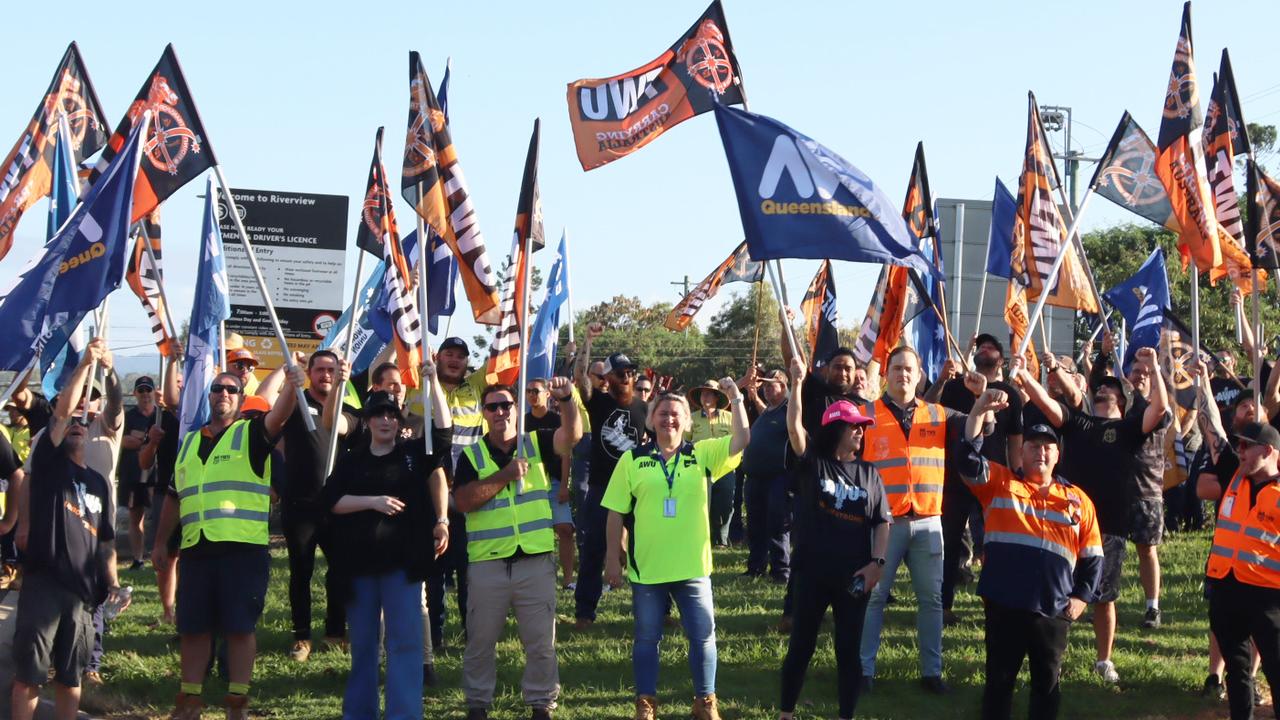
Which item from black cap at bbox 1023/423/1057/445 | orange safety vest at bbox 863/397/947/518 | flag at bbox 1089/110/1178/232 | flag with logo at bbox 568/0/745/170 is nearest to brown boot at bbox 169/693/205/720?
flag with logo at bbox 568/0/745/170

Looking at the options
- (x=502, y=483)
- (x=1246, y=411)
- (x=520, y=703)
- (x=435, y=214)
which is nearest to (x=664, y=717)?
(x=520, y=703)

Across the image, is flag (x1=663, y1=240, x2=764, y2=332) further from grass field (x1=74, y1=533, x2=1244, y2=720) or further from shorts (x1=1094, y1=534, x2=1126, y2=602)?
shorts (x1=1094, y1=534, x2=1126, y2=602)

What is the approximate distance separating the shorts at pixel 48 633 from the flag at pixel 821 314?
626cm

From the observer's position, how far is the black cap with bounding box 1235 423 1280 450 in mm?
7984

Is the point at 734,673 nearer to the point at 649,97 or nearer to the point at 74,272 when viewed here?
the point at 649,97

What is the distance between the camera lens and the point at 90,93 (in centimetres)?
1138

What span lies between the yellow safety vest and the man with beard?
302cm

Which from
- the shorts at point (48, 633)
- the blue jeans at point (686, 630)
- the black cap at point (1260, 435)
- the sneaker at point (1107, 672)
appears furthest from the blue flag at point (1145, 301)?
the shorts at point (48, 633)

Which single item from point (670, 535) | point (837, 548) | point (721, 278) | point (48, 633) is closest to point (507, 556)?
point (670, 535)

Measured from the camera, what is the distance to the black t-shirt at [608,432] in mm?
11172

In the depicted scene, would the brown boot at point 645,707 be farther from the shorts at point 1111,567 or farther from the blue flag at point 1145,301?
the blue flag at point 1145,301

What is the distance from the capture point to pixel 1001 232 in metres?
13.7

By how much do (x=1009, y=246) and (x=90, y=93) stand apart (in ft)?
26.8

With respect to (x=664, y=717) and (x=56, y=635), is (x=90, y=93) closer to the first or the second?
(x=56, y=635)
